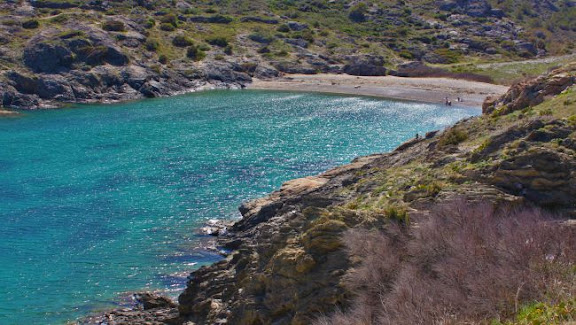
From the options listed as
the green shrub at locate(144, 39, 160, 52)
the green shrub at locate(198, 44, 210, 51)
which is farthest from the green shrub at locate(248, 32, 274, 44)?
the green shrub at locate(144, 39, 160, 52)

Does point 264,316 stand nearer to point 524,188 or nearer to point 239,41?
point 524,188

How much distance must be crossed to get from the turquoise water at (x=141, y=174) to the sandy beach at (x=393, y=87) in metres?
6.72

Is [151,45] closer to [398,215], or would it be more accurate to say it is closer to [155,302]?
[155,302]

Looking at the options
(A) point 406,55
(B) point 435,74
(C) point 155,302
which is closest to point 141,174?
(C) point 155,302

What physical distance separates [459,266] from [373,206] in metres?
8.38

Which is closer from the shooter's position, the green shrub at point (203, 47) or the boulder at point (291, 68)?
the green shrub at point (203, 47)

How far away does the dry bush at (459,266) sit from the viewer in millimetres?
14094

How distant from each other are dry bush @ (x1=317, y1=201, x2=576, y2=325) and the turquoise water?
16.1 meters

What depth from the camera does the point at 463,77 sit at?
106 m

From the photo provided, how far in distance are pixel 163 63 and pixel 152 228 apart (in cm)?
7138

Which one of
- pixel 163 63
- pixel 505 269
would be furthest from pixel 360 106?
pixel 505 269

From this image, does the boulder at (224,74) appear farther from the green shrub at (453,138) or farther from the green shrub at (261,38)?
the green shrub at (453,138)

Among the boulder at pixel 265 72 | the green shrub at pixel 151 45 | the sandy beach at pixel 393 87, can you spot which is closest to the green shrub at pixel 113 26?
the green shrub at pixel 151 45

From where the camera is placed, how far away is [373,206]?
950 inches
